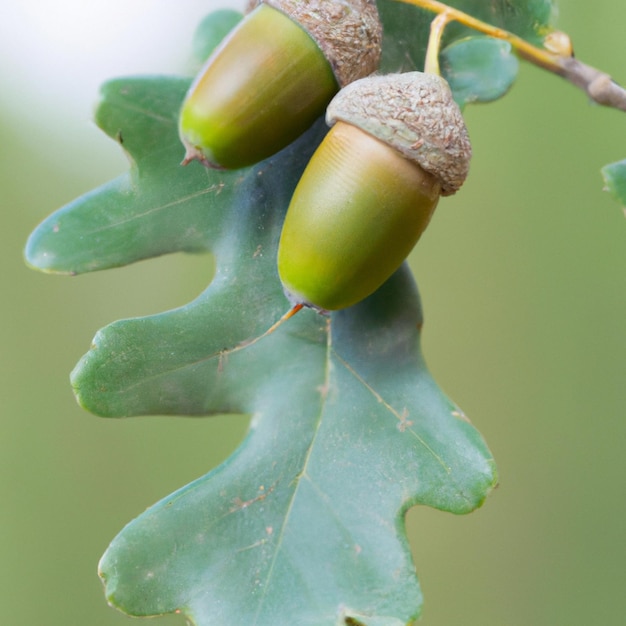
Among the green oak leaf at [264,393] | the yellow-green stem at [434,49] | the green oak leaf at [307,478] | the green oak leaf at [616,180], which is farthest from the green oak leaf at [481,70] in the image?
the green oak leaf at [307,478]

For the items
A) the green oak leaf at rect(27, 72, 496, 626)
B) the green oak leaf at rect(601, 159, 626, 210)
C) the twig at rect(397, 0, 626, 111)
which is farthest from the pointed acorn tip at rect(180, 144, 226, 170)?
the green oak leaf at rect(601, 159, 626, 210)

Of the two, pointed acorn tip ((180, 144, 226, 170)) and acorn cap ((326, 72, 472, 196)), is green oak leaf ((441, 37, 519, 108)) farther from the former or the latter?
pointed acorn tip ((180, 144, 226, 170))

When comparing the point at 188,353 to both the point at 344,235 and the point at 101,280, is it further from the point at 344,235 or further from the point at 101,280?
the point at 101,280

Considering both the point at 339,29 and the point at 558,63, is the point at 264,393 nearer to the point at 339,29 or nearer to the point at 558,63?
the point at 339,29

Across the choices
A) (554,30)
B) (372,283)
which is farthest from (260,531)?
(554,30)

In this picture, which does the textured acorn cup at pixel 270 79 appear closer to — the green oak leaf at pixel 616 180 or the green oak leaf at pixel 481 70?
the green oak leaf at pixel 481 70
